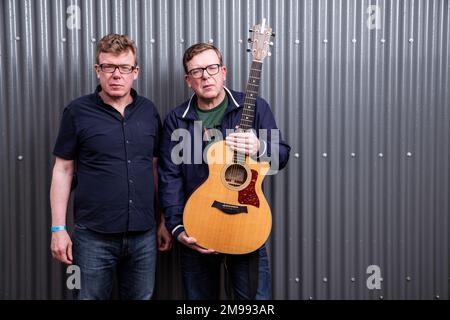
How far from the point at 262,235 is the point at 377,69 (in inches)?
55.1

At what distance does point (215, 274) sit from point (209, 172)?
0.61 metres

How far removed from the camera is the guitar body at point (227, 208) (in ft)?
6.79

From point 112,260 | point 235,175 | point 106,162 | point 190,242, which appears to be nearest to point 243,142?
point 235,175

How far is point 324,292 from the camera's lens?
2748mm

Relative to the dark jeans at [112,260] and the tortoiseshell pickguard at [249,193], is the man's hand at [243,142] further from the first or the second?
the dark jeans at [112,260]

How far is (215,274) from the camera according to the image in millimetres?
2283

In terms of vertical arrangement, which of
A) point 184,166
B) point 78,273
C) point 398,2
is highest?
point 398,2

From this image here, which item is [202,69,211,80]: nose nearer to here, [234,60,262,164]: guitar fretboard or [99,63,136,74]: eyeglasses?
[234,60,262,164]: guitar fretboard

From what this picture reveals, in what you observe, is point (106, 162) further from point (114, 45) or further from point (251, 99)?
point (251, 99)

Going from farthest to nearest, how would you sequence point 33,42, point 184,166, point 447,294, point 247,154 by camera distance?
point 447,294, point 33,42, point 184,166, point 247,154

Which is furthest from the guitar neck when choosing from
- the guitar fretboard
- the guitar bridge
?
the guitar bridge

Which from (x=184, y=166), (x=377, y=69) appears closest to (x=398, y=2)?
(x=377, y=69)

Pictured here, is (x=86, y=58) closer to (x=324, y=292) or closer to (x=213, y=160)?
(x=213, y=160)

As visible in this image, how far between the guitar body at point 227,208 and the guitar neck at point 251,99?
0.17 m
